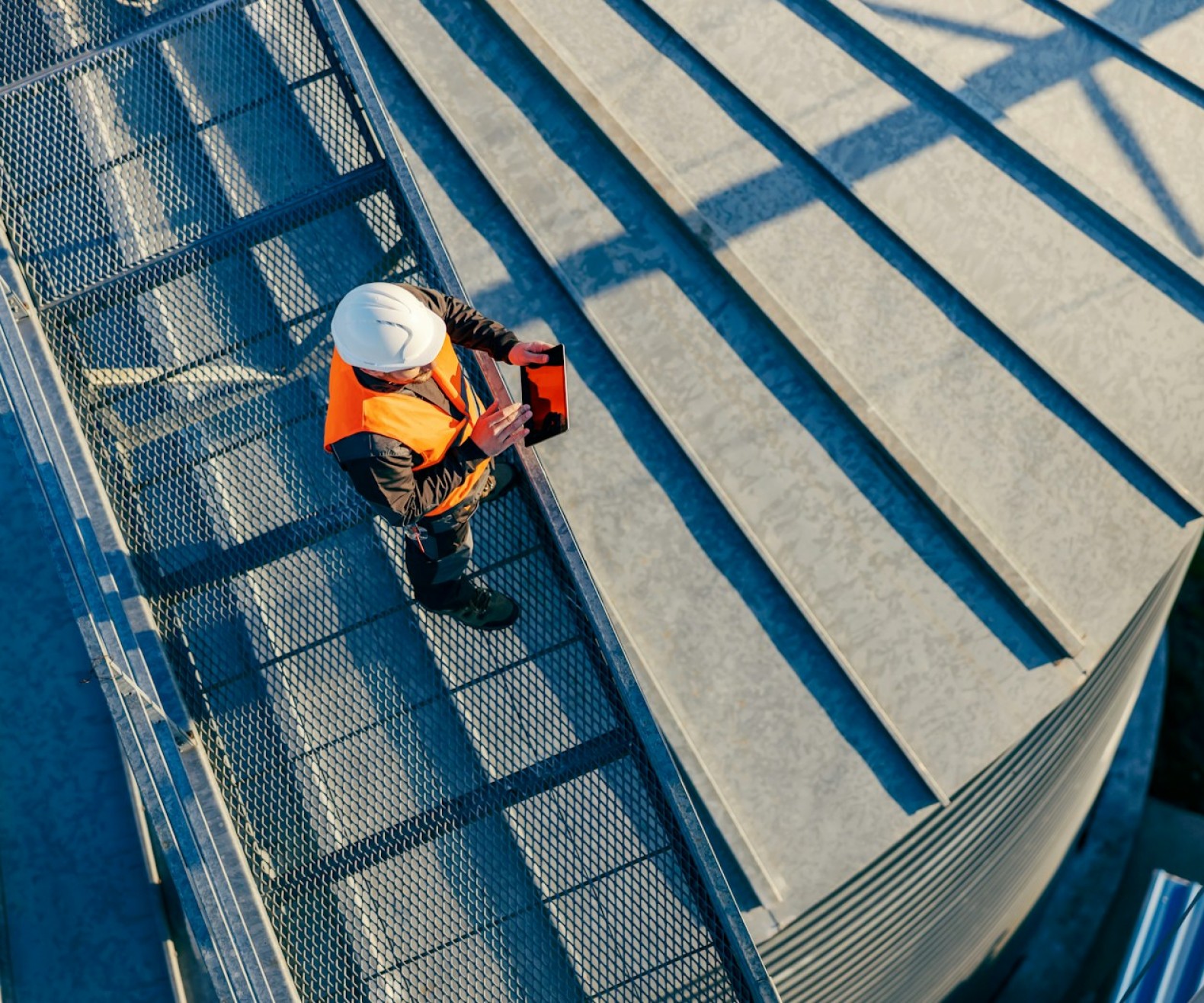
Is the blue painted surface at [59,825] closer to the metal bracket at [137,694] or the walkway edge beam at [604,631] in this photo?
the metal bracket at [137,694]

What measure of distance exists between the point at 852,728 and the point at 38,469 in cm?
517

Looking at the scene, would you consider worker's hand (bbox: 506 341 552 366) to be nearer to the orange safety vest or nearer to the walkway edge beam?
the orange safety vest

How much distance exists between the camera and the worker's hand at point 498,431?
4777 millimetres

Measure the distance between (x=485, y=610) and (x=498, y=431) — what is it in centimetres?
124

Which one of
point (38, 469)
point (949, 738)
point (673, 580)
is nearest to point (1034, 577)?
point (949, 738)

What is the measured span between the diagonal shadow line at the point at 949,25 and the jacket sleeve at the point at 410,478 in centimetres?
505

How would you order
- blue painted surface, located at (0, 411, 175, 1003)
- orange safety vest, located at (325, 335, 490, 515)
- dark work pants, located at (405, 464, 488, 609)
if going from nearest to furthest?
orange safety vest, located at (325, 335, 490, 515) → dark work pants, located at (405, 464, 488, 609) → blue painted surface, located at (0, 411, 175, 1003)

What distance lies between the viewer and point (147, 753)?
4.98 metres

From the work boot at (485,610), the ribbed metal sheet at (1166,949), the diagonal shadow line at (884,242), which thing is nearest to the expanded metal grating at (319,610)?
the work boot at (485,610)

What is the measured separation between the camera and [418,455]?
478 cm

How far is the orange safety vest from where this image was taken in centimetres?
455

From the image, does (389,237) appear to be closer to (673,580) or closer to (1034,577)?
(673,580)

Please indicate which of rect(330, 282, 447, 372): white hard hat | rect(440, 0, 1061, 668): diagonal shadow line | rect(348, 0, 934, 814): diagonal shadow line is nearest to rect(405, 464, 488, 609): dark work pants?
rect(330, 282, 447, 372): white hard hat

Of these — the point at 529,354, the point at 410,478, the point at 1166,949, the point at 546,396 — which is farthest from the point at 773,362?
→ the point at 1166,949
